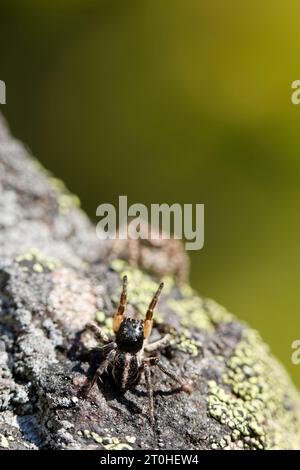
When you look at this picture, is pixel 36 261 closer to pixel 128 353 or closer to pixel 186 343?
pixel 128 353

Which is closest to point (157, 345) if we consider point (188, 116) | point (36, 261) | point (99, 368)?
point (99, 368)

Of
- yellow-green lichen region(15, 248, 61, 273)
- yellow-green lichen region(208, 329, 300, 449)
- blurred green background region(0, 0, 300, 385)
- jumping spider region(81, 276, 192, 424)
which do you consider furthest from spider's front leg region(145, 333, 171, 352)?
blurred green background region(0, 0, 300, 385)

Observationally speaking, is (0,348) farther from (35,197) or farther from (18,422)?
(35,197)

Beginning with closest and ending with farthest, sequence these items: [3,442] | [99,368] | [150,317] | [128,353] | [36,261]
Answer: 1. [3,442]
2. [99,368]
3. [128,353]
4. [150,317]
5. [36,261]

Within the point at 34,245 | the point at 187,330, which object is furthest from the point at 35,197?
the point at 187,330

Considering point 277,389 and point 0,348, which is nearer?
point 0,348

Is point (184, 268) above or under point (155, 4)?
under

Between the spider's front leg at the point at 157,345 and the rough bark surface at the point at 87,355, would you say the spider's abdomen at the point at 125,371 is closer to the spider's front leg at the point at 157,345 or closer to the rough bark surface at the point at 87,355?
the rough bark surface at the point at 87,355
